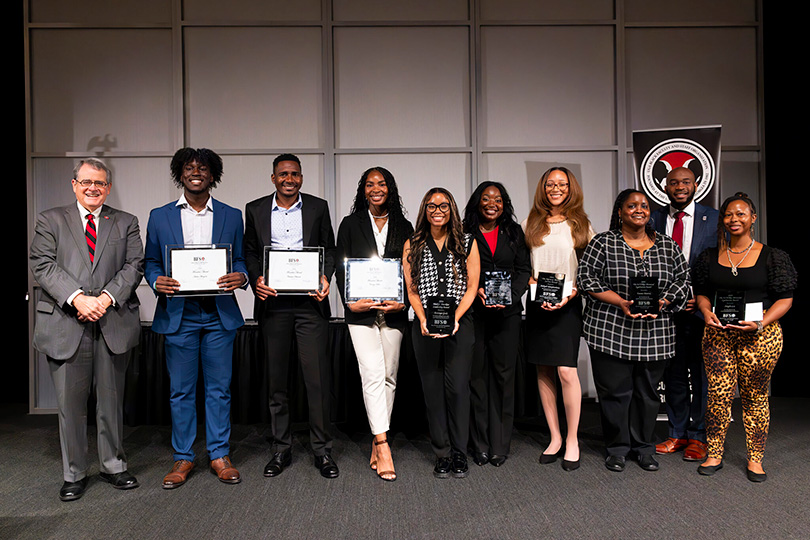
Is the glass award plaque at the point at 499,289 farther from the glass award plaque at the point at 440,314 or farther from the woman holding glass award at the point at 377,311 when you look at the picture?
the woman holding glass award at the point at 377,311

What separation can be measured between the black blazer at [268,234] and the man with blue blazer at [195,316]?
7cm

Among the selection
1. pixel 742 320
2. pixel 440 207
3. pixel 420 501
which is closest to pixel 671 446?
pixel 742 320

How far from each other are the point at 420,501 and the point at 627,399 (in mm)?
1345

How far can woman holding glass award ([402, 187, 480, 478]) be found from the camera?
2924 mm

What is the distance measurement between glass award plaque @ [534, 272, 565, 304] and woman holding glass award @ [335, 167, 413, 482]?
786mm

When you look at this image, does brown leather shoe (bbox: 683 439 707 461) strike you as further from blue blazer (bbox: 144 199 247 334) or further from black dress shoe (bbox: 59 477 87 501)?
black dress shoe (bbox: 59 477 87 501)

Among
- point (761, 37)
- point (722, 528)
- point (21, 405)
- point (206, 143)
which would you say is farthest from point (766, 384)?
point (21, 405)

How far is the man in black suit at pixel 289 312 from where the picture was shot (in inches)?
118

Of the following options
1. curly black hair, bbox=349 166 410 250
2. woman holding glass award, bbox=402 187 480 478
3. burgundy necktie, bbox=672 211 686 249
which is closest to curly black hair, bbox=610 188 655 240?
burgundy necktie, bbox=672 211 686 249

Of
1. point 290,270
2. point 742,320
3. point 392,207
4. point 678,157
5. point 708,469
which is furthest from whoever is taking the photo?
point 678,157

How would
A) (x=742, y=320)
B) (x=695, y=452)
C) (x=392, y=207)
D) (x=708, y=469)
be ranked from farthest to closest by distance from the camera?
(x=695, y=452)
(x=392, y=207)
(x=708, y=469)
(x=742, y=320)

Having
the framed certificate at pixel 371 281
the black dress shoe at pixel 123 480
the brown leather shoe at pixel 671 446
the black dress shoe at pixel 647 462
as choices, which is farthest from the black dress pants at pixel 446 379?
the black dress shoe at pixel 123 480

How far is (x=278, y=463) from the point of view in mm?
3039

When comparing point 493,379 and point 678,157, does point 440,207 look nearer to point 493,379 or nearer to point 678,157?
point 493,379
